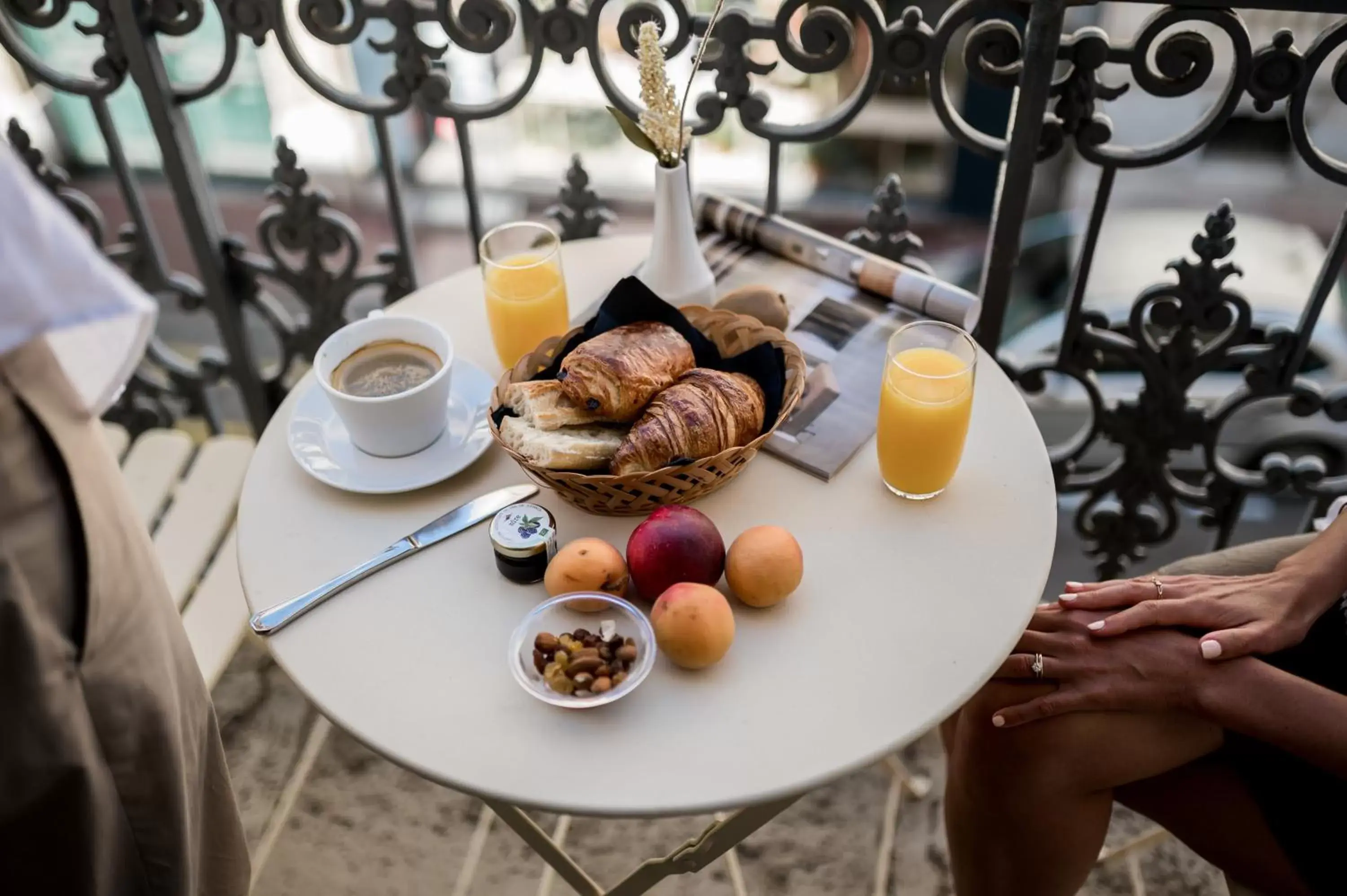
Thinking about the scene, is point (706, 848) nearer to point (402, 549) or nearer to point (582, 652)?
point (582, 652)

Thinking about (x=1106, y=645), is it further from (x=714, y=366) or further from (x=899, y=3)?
(x=899, y=3)

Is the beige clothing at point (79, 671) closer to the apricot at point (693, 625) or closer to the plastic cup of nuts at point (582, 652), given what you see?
the plastic cup of nuts at point (582, 652)

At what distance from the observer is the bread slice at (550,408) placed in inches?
43.5

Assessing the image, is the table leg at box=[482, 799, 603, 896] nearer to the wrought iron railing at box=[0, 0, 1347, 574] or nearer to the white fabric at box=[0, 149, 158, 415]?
the white fabric at box=[0, 149, 158, 415]

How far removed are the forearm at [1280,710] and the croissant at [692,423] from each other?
541 mm

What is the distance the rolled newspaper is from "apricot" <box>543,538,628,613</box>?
57cm

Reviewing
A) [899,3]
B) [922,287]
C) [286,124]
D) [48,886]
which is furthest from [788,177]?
[48,886]

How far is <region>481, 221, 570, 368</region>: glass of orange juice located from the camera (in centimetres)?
129

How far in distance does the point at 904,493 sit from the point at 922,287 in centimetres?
33

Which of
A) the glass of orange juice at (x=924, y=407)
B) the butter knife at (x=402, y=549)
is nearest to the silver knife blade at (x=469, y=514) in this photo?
the butter knife at (x=402, y=549)

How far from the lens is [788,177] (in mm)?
7594

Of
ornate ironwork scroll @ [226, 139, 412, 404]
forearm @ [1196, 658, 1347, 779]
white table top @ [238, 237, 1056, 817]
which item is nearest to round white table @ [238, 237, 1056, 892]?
white table top @ [238, 237, 1056, 817]

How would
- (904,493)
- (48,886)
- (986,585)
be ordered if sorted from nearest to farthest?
(48,886) → (986,585) → (904,493)

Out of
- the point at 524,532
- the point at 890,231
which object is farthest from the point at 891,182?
the point at 524,532
